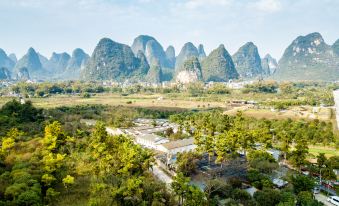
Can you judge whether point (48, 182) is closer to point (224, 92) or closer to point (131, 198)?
point (131, 198)

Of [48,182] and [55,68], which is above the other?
[55,68]

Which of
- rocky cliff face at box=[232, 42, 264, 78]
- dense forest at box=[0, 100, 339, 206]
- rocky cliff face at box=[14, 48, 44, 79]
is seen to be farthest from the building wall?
rocky cliff face at box=[14, 48, 44, 79]

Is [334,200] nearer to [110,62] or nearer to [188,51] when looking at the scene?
[110,62]

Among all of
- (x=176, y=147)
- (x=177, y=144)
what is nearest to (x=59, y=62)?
(x=177, y=144)

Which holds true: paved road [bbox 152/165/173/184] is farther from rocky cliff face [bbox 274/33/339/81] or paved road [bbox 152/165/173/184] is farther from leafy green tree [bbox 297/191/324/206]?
rocky cliff face [bbox 274/33/339/81]

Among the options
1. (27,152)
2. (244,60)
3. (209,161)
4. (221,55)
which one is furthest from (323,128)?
(244,60)

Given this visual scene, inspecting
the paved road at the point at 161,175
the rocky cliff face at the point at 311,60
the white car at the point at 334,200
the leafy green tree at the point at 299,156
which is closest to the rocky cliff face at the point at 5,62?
the rocky cliff face at the point at 311,60

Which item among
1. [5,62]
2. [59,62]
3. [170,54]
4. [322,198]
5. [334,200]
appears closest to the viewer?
[334,200]
